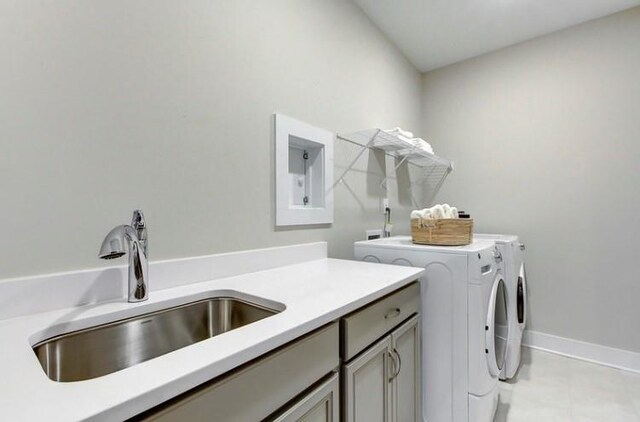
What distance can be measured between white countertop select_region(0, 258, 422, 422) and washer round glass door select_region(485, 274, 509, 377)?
0.60 meters

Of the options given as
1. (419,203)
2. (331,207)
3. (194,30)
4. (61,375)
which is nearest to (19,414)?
(61,375)

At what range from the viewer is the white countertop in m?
0.43

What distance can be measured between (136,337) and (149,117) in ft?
2.34

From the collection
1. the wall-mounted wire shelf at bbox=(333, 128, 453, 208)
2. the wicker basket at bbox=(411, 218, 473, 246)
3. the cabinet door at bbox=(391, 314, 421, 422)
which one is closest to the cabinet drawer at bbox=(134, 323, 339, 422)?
the cabinet door at bbox=(391, 314, 421, 422)

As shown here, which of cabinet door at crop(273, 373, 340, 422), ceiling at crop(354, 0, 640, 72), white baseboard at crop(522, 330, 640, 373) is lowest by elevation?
white baseboard at crop(522, 330, 640, 373)

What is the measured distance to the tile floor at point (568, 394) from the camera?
1753 mm

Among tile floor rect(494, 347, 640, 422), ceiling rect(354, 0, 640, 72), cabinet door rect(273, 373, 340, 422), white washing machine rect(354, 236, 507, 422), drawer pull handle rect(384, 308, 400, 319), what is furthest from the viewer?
ceiling rect(354, 0, 640, 72)

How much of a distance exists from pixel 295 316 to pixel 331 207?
113 cm

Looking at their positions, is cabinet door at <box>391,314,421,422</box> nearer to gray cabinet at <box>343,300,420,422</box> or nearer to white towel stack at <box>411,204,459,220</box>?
gray cabinet at <box>343,300,420,422</box>

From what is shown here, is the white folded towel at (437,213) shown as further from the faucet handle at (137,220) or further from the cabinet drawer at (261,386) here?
the faucet handle at (137,220)

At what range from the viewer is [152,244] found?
1055mm

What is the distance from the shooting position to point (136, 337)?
2.90ft

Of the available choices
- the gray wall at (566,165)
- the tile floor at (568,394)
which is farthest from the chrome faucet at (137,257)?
the gray wall at (566,165)

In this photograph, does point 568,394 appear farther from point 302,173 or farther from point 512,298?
point 302,173
